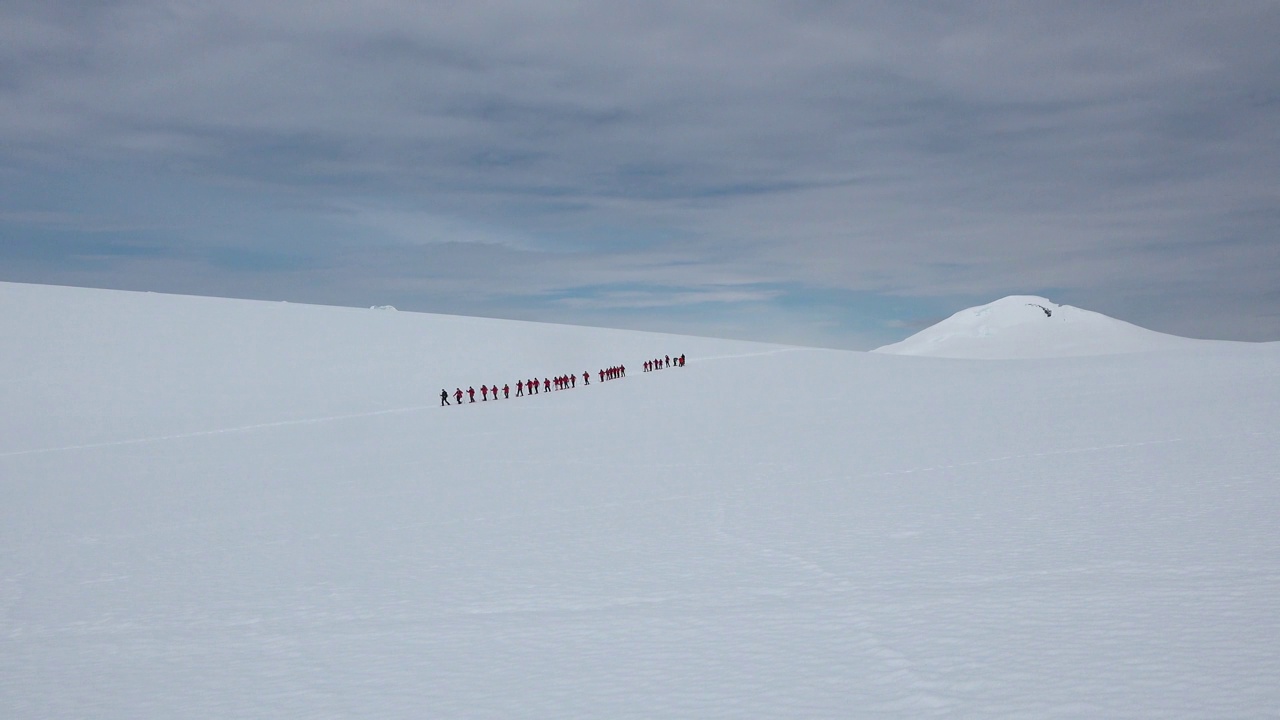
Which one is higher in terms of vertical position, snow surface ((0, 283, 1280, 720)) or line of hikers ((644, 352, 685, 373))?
line of hikers ((644, 352, 685, 373))

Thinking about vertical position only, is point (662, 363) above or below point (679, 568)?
above

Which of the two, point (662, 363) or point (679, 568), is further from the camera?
point (662, 363)

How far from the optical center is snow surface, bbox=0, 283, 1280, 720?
5316mm

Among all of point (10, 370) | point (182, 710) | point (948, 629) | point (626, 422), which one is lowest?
point (182, 710)

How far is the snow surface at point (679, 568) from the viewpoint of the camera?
5.32 metres

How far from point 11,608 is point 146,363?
36.5 m

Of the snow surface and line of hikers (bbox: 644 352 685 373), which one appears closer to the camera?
the snow surface

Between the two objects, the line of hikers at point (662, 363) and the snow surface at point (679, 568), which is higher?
the line of hikers at point (662, 363)

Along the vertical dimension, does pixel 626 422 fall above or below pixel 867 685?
above

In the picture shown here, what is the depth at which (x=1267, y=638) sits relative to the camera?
17.1 ft

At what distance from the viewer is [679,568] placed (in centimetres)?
825

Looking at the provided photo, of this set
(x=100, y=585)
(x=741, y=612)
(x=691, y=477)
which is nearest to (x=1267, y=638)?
(x=741, y=612)

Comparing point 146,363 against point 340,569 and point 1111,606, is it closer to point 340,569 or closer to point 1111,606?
point 340,569

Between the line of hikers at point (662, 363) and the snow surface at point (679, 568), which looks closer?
the snow surface at point (679, 568)
